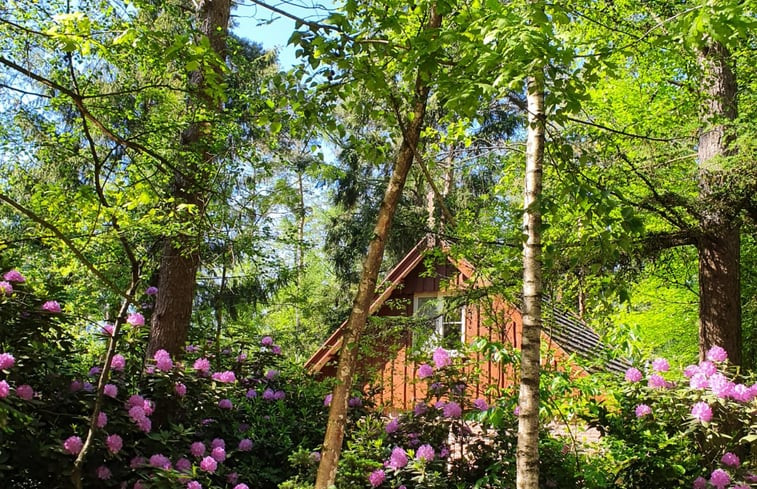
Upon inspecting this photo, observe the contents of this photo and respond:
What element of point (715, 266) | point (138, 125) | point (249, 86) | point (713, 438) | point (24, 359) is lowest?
point (713, 438)

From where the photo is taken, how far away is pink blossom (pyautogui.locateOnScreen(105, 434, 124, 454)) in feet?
11.5

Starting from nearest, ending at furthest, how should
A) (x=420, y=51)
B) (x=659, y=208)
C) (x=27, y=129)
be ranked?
1. (x=420, y=51)
2. (x=659, y=208)
3. (x=27, y=129)

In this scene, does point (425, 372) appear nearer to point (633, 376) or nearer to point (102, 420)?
point (633, 376)

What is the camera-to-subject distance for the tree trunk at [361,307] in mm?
2712

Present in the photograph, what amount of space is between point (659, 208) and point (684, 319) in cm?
289

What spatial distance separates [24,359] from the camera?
3.61 meters

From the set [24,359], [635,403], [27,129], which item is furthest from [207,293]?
[635,403]

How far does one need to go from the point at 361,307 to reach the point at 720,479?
253cm

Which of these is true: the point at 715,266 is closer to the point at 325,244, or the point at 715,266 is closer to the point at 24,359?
the point at 24,359

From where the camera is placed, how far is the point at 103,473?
351cm

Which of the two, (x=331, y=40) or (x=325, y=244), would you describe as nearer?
(x=331, y=40)

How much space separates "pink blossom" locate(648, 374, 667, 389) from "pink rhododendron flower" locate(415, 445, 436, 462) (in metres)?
1.57

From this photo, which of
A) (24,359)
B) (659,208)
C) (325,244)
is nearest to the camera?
(24,359)

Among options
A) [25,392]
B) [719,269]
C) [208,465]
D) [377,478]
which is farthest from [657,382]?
[25,392]
